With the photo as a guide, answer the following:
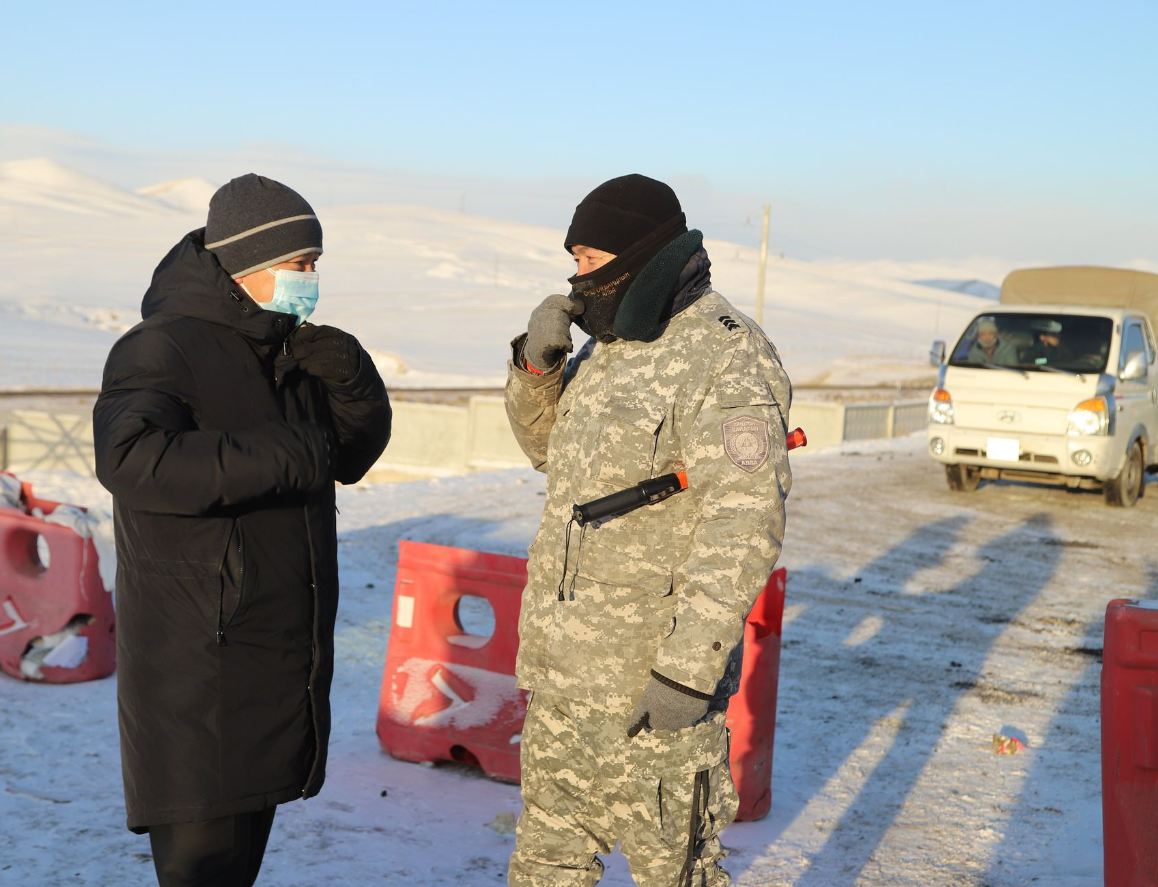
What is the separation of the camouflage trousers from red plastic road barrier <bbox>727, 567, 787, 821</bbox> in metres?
1.87

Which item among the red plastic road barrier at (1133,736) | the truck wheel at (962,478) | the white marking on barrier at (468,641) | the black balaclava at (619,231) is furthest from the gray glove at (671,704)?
the truck wheel at (962,478)

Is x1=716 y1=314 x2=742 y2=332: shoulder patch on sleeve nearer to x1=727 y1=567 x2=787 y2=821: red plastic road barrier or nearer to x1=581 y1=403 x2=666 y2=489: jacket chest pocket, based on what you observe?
x1=581 y1=403 x2=666 y2=489: jacket chest pocket

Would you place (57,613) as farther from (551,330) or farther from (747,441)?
(747,441)

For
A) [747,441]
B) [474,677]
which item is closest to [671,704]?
[747,441]

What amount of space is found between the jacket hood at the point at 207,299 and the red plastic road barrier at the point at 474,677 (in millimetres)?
2540

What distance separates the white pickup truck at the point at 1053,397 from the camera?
1266 centimetres

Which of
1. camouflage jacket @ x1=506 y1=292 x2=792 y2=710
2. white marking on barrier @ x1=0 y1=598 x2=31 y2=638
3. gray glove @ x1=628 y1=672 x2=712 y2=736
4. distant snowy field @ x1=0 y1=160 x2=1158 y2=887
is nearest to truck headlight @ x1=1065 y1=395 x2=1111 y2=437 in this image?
distant snowy field @ x1=0 y1=160 x2=1158 y2=887

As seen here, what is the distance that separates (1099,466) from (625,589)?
1073 cm

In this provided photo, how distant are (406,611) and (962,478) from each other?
32.8ft

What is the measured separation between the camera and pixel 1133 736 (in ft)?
12.3

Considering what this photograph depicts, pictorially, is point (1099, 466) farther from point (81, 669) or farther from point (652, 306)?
point (652, 306)

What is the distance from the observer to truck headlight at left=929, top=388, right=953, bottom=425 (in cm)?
1336

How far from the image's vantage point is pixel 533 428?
361cm

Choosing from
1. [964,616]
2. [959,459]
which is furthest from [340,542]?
[959,459]
